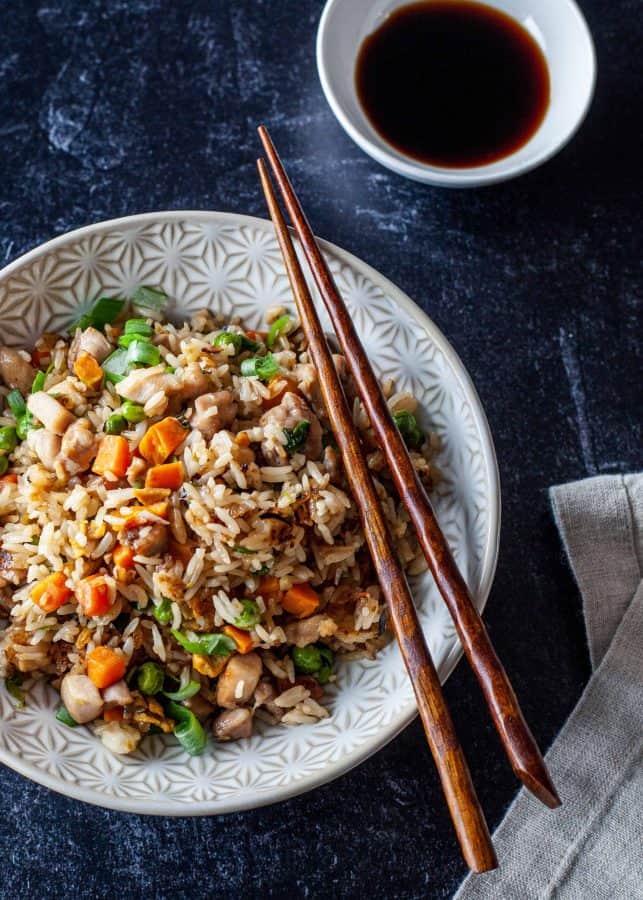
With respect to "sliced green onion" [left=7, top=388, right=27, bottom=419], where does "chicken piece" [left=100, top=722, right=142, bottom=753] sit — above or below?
below

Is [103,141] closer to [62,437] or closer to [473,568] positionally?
[62,437]

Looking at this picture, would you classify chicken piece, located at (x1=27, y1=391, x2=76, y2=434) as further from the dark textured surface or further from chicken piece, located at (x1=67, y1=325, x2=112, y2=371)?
the dark textured surface

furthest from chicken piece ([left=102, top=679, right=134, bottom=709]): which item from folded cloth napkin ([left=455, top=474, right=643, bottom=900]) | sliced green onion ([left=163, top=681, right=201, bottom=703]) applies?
folded cloth napkin ([left=455, top=474, right=643, bottom=900])

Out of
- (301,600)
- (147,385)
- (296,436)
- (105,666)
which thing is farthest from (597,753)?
(147,385)

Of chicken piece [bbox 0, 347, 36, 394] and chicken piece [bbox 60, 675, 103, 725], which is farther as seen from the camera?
chicken piece [bbox 0, 347, 36, 394]

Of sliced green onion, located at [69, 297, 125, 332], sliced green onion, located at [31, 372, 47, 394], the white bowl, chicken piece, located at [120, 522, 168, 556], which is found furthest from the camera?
the white bowl

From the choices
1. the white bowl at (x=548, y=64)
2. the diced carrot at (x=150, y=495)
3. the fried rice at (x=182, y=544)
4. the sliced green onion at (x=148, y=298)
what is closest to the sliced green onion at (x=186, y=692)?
the fried rice at (x=182, y=544)
